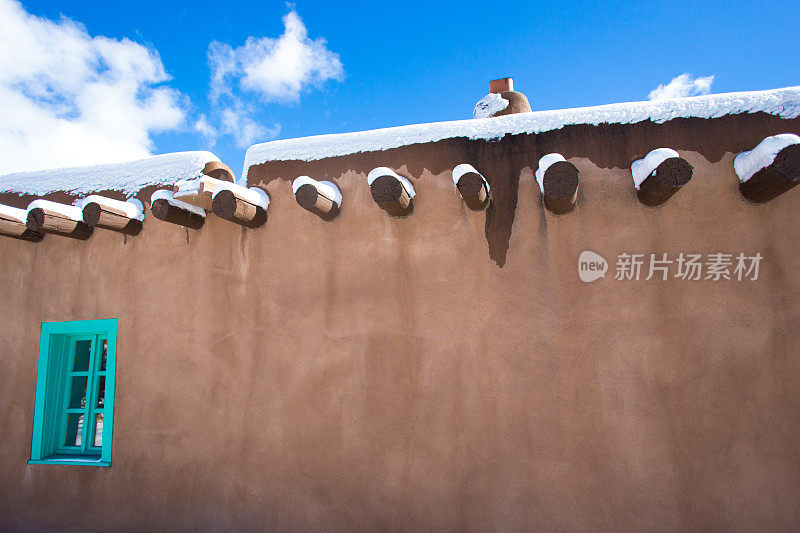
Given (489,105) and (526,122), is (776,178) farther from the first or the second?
(489,105)

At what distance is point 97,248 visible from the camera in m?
4.26

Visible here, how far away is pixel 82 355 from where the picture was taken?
439 centimetres

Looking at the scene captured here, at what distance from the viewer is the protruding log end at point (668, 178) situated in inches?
107

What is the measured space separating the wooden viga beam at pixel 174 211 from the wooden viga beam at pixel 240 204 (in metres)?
0.39

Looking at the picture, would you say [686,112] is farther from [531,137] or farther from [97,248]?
[97,248]

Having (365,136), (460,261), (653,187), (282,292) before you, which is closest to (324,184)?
(365,136)

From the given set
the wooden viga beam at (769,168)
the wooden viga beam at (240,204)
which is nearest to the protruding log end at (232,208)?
the wooden viga beam at (240,204)

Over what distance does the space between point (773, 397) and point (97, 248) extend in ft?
17.6

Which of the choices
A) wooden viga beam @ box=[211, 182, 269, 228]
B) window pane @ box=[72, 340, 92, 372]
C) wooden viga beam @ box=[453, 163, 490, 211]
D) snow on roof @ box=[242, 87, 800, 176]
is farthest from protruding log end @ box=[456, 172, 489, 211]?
window pane @ box=[72, 340, 92, 372]

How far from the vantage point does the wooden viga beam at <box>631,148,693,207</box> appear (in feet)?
8.95

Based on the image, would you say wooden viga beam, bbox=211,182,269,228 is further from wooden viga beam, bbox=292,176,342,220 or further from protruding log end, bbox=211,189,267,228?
wooden viga beam, bbox=292,176,342,220

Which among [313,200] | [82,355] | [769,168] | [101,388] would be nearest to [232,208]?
[313,200]

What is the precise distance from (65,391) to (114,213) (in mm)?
1727

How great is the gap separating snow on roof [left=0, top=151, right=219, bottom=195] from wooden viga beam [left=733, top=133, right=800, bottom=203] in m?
4.11
